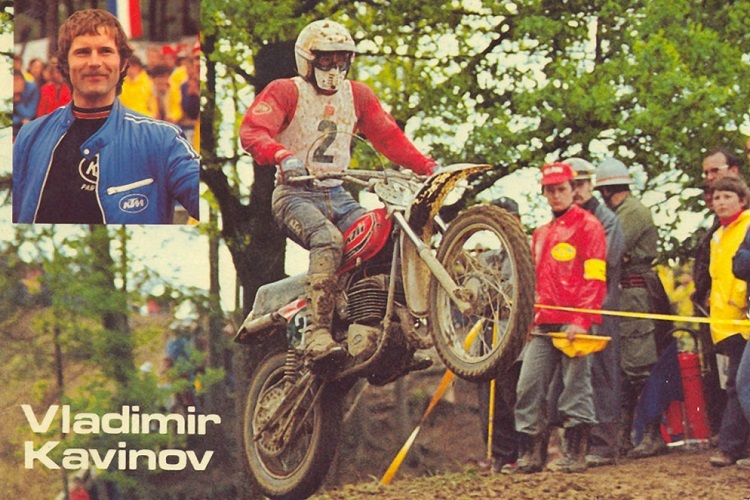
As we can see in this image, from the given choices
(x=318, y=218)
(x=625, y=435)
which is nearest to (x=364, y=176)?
(x=318, y=218)

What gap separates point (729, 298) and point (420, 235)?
1.71 meters

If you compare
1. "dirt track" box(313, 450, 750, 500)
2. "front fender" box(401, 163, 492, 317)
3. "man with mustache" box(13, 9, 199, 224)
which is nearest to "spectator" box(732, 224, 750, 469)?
"dirt track" box(313, 450, 750, 500)

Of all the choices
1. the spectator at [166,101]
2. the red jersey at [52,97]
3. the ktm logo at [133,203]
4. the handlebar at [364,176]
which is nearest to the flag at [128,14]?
the spectator at [166,101]

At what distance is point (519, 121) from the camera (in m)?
7.11

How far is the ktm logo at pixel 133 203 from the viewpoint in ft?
23.4

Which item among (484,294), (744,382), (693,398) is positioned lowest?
(693,398)

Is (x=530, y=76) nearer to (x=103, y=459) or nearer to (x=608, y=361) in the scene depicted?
(x=608, y=361)

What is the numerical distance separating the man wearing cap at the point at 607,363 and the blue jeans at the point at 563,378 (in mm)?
59

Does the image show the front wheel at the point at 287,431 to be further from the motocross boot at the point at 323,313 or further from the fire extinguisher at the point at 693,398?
the fire extinguisher at the point at 693,398

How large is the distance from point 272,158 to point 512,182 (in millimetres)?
1263

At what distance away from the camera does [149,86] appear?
7148 mm

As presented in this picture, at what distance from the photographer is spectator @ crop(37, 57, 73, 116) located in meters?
7.15

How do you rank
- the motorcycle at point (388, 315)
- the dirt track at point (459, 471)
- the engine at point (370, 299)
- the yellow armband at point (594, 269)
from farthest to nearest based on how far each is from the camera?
the yellow armband at point (594, 269), the dirt track at point (459, 471), the engine at point (370, 299), the motorcycle at point (388, 315)

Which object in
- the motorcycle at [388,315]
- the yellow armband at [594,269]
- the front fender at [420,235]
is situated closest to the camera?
the motorcycle at [388,315]
